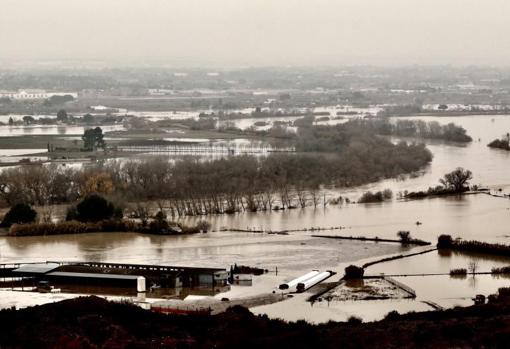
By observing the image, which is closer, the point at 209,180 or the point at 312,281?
the point at 312,281

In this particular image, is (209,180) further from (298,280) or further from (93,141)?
(298,280)

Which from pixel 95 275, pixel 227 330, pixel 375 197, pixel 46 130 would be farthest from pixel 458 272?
pixel 46 130

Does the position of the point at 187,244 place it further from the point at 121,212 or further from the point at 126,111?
the point at 126,111

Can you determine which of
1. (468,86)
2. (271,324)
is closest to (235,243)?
(271,324)

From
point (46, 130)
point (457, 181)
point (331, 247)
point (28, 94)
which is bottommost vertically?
point (331, 247)

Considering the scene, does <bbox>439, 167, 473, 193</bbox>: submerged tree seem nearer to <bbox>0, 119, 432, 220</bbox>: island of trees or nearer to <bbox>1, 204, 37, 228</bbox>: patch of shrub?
<bbox>0, 119, 432, 220</bbox>: island of trees

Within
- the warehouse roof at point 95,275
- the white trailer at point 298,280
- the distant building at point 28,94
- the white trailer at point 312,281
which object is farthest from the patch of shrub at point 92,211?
the distant building at point 28,94

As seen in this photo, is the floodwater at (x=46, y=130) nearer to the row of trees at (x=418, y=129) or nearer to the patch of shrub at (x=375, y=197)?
the row of trees at (x=418, y=129)

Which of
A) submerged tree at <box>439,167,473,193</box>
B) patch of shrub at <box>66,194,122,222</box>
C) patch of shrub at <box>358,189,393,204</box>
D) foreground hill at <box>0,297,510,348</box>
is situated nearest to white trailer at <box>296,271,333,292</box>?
foreground hill at <box>0,297,510,348</box>
